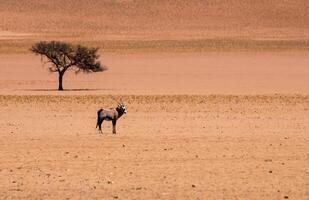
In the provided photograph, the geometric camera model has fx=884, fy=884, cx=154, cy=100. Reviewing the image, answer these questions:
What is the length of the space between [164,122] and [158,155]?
7947 mm

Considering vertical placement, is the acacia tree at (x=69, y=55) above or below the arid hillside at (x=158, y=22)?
below

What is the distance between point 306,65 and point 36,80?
721 inches

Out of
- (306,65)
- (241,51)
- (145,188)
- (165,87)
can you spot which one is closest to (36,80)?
(165,87)

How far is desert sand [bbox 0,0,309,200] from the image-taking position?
11.7 m

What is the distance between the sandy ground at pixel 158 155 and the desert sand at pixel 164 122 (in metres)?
0.03

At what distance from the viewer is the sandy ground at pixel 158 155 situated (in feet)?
36.8

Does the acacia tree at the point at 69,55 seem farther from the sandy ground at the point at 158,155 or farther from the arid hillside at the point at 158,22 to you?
the arid hillside at the point at 158,22

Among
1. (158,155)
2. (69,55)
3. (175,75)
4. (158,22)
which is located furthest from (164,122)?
(158,22)

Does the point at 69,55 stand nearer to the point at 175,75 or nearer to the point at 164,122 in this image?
the point at 175,75

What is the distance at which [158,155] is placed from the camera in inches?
575

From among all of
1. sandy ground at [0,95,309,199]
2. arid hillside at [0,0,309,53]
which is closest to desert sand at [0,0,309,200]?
sandy ground at [0,95,309,199]

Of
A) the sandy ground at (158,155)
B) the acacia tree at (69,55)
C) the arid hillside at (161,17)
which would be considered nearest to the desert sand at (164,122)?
the sandy ground at (158,155)

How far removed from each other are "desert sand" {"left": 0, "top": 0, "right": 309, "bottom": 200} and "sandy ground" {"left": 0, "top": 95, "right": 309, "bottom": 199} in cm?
3

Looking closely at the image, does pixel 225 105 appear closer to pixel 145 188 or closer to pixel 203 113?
pixel 203 113
